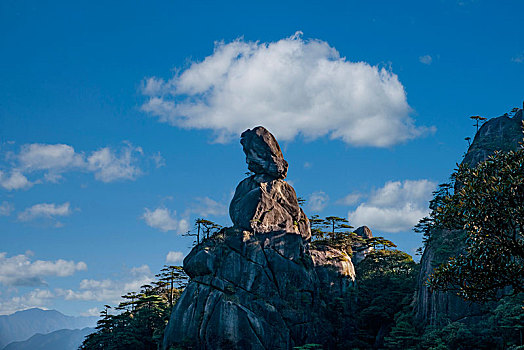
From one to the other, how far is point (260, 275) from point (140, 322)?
18644 mm

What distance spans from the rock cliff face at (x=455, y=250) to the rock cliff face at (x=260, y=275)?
42.6 feet

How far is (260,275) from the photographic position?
54031 mm

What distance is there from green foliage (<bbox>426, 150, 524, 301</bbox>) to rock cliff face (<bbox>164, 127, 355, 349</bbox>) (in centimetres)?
3806

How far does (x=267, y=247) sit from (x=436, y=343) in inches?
876

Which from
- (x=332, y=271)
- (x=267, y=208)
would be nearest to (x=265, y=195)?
(x=267, y=208)

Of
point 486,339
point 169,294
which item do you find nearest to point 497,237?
point 486,339

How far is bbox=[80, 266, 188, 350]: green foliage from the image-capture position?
191 feet

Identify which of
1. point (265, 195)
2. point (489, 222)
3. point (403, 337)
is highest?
point (265, 195)

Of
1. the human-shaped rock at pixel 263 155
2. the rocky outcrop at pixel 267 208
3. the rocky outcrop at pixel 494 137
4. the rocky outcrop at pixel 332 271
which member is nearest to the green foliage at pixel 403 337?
the rocky outcrop at pixel 332 271

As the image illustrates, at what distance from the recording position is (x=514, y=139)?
165 ft

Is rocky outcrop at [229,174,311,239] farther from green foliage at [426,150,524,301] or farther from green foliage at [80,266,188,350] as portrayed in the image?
green foliage at [426,150,524,301]

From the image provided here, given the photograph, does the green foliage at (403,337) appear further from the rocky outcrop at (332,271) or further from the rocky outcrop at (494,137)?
the rocky outcrop at (494,137)

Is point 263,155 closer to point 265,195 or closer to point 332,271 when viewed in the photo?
point 265,195

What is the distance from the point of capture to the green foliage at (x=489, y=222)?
13227 mm
